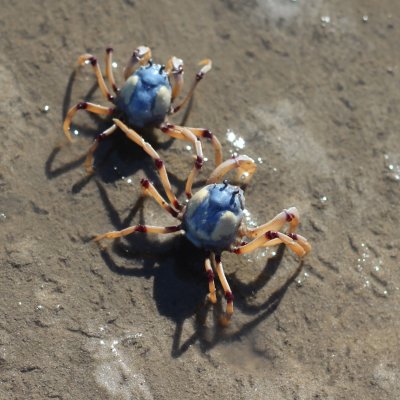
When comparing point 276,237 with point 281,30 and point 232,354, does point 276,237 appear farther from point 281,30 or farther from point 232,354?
point 281,30

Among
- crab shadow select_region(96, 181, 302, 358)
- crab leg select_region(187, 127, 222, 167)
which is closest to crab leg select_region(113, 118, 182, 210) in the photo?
crab shadow select_region(96, 181, 302, 358)

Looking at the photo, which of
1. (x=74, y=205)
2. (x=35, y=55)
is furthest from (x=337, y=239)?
(x=35, y=55)

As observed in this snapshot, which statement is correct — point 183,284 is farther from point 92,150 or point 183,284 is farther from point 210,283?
point 92,150

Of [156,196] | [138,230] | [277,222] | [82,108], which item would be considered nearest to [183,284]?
[138,230]

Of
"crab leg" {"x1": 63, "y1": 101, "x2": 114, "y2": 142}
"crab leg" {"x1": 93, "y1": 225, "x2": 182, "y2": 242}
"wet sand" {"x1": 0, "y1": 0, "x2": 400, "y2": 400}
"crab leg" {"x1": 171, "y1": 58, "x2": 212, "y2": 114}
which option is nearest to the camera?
"wet sand" {"x1": 0, "y1": 0, "x2": 400, "y2": 400}

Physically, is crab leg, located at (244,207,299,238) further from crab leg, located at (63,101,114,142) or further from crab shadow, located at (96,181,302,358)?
crab leg, located at (63,101,114,142)

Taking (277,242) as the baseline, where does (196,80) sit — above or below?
above
